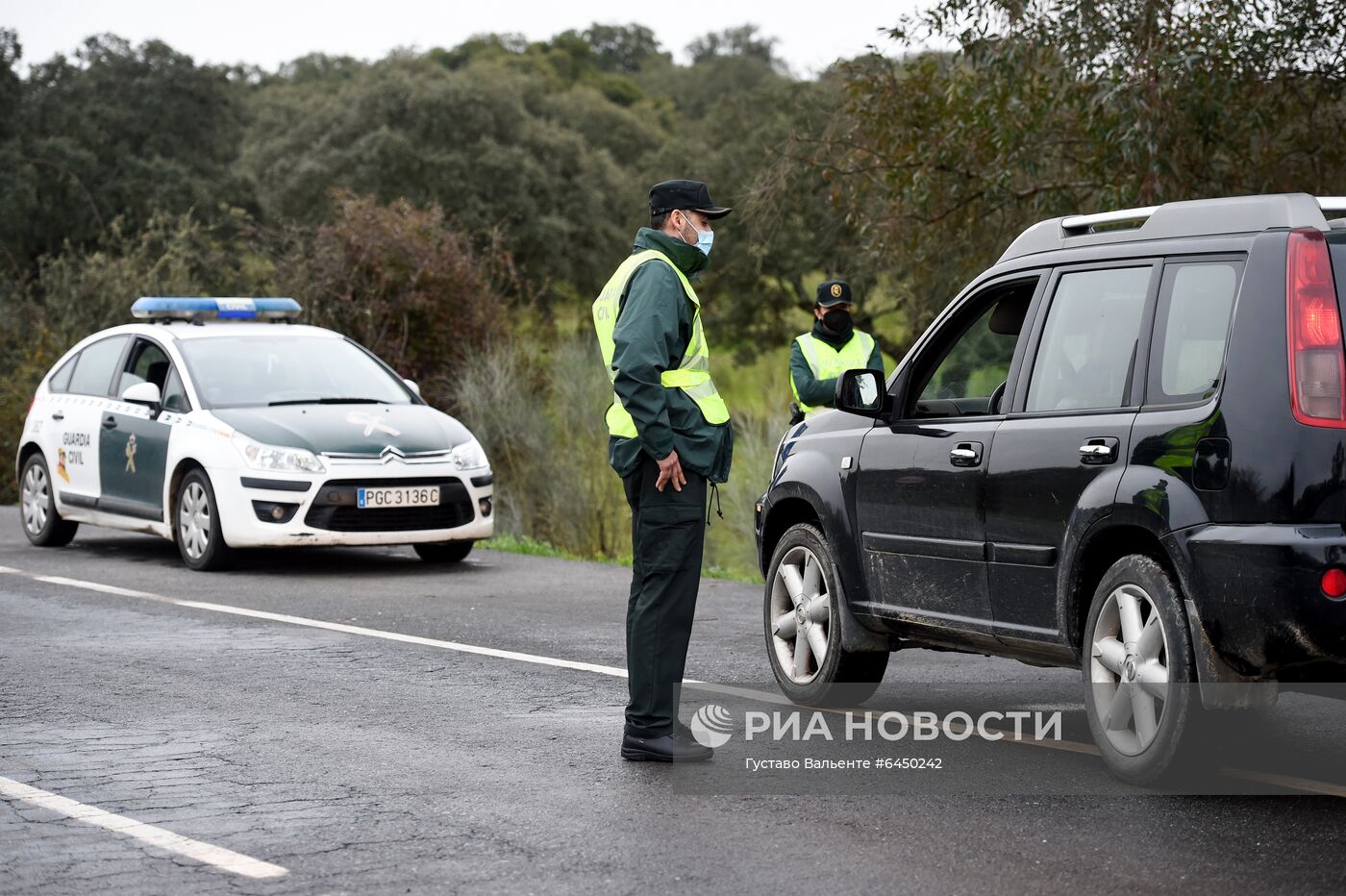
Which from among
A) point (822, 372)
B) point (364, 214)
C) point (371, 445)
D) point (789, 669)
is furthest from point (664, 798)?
point (364, 214)

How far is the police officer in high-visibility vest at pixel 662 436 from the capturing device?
6527mm

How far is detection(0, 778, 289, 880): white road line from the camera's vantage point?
5246 millimetres

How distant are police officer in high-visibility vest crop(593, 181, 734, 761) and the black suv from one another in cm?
94

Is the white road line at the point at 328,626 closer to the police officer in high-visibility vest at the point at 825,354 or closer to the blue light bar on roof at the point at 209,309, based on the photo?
the blue light bar on roof at the point at 209,309

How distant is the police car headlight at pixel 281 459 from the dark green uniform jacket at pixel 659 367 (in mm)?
6762

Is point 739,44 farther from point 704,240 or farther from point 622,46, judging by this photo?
point 704,240

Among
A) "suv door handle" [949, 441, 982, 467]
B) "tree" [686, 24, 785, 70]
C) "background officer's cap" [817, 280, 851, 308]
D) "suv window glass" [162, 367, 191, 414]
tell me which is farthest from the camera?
"tree" [686, 24, 785, 70]

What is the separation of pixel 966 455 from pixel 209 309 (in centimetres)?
1005

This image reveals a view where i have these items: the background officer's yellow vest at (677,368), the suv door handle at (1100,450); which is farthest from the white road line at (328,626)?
the suv door handle at (1100,450)

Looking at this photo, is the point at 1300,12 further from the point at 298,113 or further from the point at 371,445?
the point at 298,113

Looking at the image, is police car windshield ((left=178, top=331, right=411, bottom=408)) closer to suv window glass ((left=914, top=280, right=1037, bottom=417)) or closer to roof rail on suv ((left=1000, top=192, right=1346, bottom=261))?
suv window glass ((left=914, top=280, right=1037, bottom=417))

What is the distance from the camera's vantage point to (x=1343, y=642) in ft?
18.3

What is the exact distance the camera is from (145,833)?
566 cm

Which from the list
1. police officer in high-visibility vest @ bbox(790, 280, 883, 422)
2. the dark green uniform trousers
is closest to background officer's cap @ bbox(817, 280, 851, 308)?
police officer in high-visibility vest @ bbox(790, 280, 883, 422)
